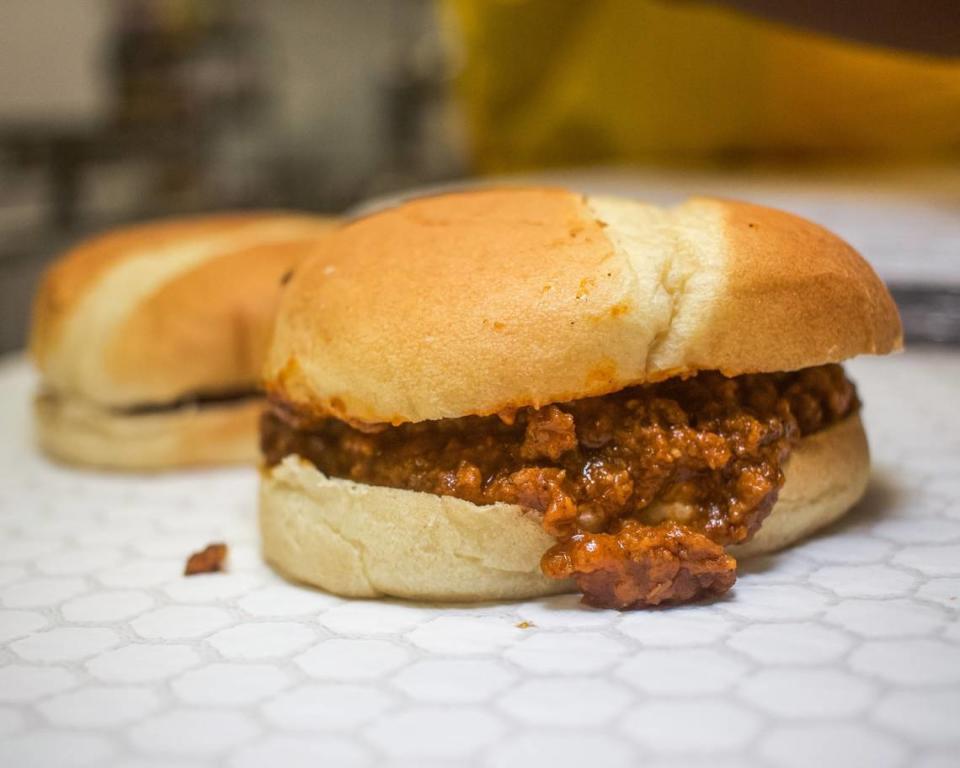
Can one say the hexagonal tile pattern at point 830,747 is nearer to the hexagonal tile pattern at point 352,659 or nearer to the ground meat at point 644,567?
the ground meat at point 644,567

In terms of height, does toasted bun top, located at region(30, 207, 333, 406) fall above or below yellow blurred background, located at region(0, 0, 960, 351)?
below

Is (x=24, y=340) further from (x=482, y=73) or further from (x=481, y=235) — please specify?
(x=481, y=235)

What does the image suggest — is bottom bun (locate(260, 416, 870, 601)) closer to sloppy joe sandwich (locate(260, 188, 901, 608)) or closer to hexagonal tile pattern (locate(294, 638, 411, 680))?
sloppy joe sandwich (locate(260, 188, 901, 608))

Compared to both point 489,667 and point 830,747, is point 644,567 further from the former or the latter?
point 830,747

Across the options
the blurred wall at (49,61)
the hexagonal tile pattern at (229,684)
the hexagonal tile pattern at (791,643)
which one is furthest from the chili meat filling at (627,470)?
the blurred wall at (49,61)

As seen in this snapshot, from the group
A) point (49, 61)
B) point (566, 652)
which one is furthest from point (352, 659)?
point (49, 61)

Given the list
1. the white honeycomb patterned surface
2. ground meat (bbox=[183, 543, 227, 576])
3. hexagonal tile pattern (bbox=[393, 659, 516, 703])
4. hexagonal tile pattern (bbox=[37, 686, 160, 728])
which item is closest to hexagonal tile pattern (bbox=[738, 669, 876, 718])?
the white honeycomb patterned surface
